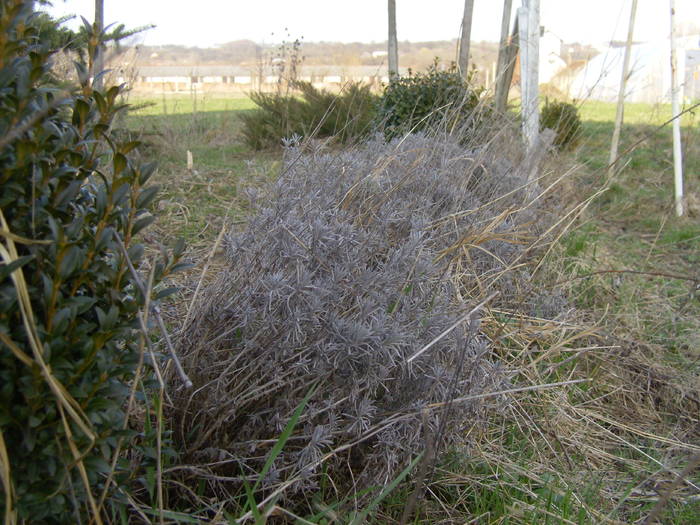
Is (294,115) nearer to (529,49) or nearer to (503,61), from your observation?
(503,61)

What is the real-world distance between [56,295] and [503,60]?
5578mm

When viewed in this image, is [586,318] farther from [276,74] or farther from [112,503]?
[276,74]

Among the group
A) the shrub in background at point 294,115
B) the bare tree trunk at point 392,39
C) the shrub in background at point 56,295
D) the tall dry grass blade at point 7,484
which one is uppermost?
the bare tree trunk at point 392,39

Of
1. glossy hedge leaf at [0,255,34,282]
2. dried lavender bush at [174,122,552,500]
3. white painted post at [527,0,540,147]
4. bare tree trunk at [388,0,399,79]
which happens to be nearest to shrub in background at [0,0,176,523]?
glossy hedge leaf at [0,255,34,282]

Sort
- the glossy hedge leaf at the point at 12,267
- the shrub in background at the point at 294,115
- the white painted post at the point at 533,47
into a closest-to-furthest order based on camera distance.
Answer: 1. the glossy hedge leaf at the point at 12,267
2. the white painted post at the point at 533,47
3. the shrub in background at the point at 294,115

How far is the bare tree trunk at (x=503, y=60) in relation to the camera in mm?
5080

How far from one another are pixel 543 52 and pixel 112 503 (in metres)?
7.21

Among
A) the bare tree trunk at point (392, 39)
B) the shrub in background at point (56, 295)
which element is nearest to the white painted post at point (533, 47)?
the bare tree trunk at point (392, 39)

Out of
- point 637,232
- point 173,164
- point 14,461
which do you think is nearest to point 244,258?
point 14,461

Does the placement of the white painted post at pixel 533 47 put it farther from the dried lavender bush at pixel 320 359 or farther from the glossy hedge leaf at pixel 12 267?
the glossy hedge leaf at pixel 12 267

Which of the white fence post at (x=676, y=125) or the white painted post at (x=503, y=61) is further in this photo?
the white fence post at (x=676, y=125)

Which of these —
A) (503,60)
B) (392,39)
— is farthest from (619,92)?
(392,39)

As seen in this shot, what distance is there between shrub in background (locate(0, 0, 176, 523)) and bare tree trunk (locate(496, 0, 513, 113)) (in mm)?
3425

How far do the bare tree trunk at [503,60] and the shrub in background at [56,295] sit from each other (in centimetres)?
343
